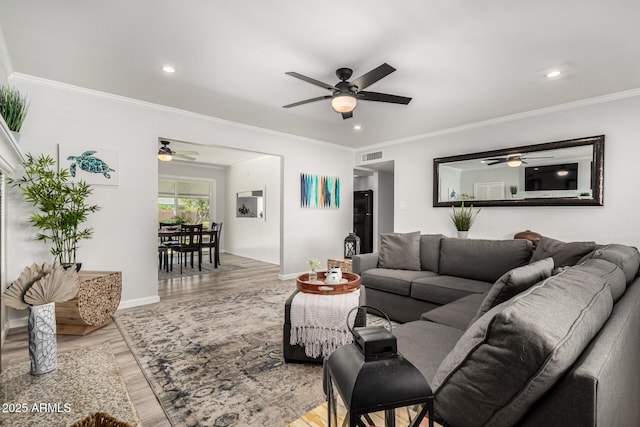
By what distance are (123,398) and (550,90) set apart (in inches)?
193

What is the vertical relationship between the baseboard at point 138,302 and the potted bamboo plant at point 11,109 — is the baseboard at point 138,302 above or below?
below

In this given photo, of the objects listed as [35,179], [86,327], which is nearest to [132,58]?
[35,179]

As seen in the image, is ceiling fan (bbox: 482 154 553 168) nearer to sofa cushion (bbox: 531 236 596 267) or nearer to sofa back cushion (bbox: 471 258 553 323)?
sofa cushion (bbox: 531 236 596 267)

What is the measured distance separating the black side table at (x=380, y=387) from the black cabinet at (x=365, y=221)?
22.7 ft

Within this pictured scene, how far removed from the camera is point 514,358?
0.76 meters

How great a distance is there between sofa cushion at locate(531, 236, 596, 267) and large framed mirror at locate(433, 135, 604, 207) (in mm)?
1392

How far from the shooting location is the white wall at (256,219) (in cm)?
718

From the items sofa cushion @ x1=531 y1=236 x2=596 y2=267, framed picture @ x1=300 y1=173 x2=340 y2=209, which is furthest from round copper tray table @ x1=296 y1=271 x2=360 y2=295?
framed picture @ x1=300 y1=173 x2=340 y2=209

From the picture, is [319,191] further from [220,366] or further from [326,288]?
[220,366]

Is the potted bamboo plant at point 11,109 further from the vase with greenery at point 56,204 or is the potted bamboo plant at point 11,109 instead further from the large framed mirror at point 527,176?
the large framed mirror at point 527,176

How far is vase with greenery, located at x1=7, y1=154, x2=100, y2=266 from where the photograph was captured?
3107 mm

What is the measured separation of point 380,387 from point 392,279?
2.85 meters

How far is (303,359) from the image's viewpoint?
237 cm

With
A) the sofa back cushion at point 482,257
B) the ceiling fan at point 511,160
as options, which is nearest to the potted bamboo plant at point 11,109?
the sofa back cushion at point 482,257
